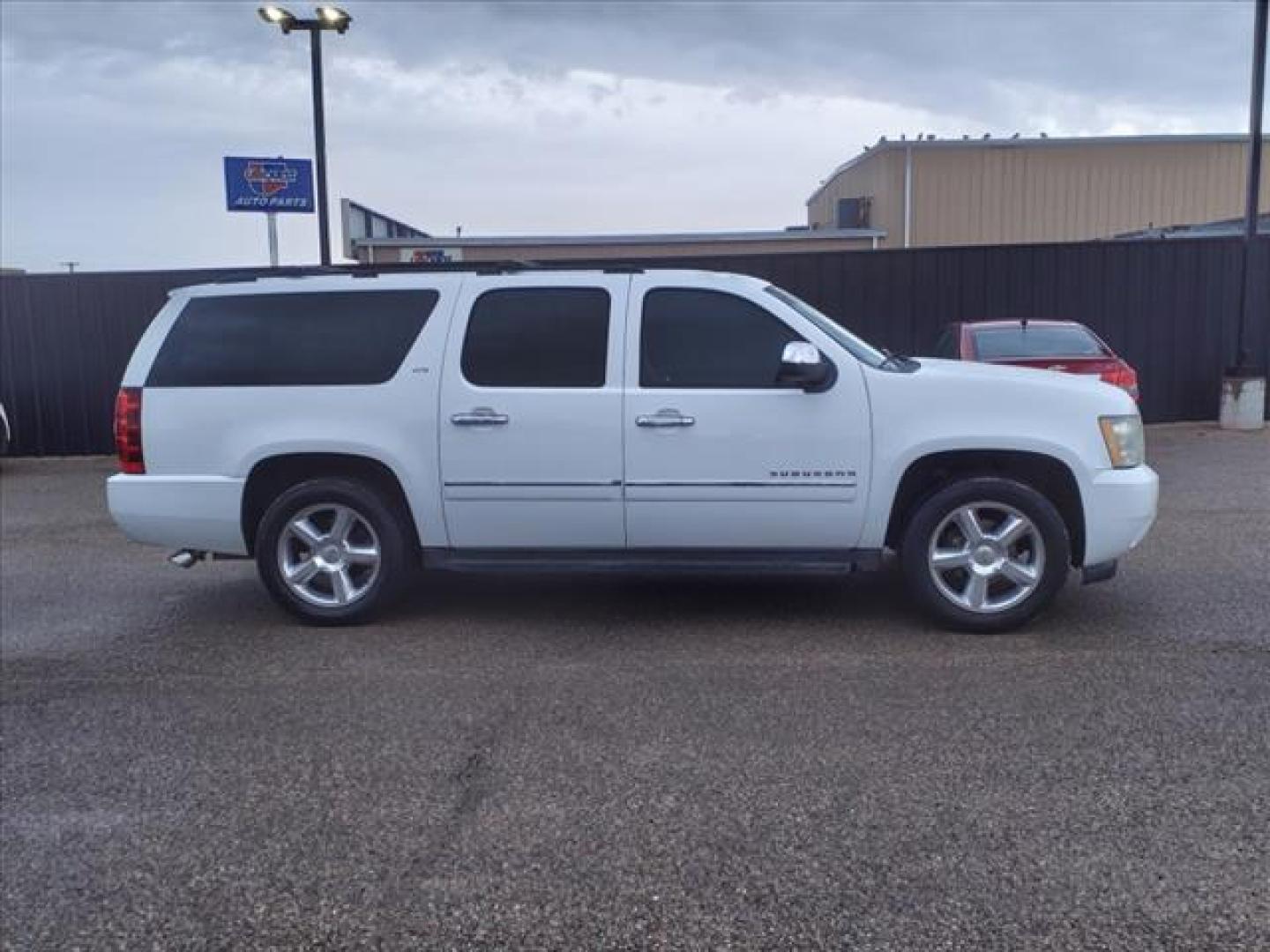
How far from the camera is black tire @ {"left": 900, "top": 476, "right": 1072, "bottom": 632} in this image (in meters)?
6.16

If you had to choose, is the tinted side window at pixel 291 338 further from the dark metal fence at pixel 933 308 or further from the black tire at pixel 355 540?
the dark metal fence at pixel 933 308

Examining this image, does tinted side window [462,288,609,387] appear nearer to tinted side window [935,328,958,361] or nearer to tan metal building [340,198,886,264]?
tinted side window [935,328,958,361]

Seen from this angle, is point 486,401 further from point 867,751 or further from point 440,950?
point 440,950

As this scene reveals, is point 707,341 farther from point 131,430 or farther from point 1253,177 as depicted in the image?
point 1253,177

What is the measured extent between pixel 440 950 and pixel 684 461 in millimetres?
3389

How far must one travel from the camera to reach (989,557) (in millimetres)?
6262

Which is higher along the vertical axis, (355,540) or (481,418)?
(481,418)

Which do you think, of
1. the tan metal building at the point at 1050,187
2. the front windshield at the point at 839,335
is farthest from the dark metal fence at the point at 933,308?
the tan metal building at the point at 1050,187

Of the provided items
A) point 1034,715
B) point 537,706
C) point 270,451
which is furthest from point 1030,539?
point 270,451

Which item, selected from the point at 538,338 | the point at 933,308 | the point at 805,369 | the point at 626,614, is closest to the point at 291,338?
the point at 538,338

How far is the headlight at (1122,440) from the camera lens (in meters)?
6.19

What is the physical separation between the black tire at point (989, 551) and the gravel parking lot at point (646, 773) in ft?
0.59

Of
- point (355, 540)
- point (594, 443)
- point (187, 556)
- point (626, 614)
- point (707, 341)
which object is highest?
point (707, 341)

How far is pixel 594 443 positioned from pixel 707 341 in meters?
0.81
